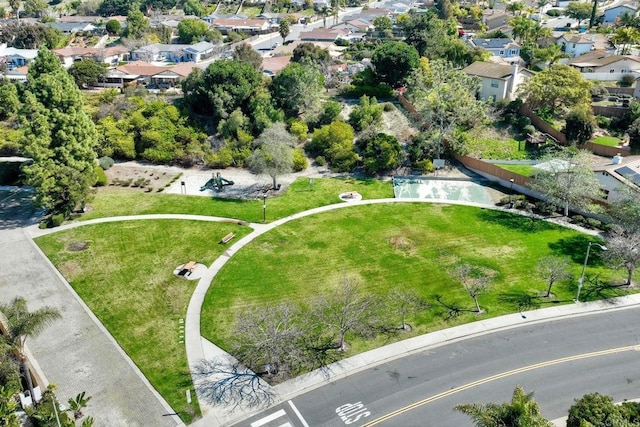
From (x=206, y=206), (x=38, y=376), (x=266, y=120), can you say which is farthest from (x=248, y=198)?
(x=38, y=376)

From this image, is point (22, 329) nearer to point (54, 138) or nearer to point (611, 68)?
point (54, 138)

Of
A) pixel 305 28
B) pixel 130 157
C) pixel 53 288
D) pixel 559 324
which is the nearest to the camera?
pixel 559 324

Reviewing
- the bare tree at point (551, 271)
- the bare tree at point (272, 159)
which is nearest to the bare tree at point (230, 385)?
the bare tree at point (551, 271)

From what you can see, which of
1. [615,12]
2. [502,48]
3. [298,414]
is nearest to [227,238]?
[298,414]

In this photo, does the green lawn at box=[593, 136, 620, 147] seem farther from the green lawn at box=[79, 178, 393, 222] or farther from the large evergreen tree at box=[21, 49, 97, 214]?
the large evergreen tree at box=[21, 49, 97, 214]

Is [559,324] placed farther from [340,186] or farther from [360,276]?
[340,186]
